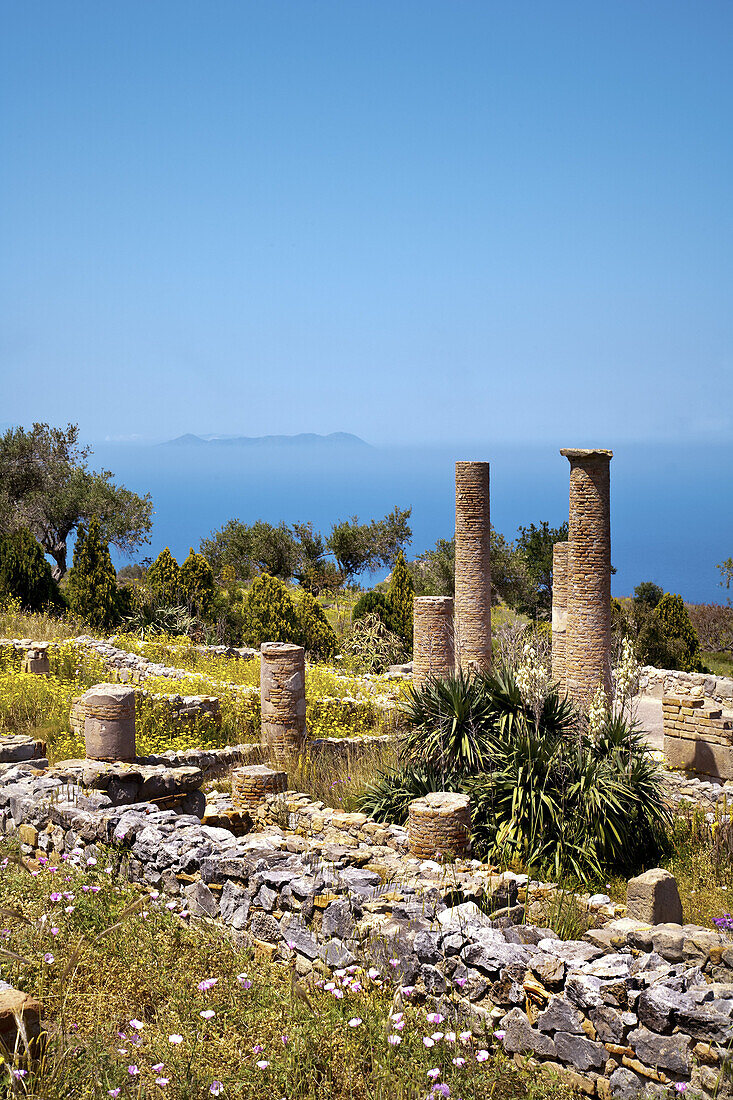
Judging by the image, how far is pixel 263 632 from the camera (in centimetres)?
2344

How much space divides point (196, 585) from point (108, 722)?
14.1m

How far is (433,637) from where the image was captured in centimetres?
1596

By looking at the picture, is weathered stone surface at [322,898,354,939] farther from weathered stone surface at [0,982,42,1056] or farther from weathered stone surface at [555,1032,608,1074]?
weathered stone surface at [0,982,42,1056]

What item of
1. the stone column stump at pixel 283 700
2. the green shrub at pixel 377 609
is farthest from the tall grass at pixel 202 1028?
the green shrub at pixel 377 609

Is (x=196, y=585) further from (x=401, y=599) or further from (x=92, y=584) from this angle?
(x=401, y=599)

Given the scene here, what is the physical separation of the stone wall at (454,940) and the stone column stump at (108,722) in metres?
2.77

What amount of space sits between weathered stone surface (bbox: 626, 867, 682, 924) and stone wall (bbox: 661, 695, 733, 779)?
267 inches

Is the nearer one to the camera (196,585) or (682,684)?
(682,684)

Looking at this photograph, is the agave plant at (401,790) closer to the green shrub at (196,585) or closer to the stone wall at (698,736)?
the stone wall at (698,736)

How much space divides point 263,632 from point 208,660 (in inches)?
141

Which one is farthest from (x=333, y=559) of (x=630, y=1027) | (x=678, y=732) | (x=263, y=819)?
(x=630, y=1027)

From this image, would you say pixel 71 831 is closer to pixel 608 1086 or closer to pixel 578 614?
pixel 608 1086

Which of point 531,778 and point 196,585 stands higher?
point 196,585

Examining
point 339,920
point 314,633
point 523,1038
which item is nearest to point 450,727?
point 339,920
